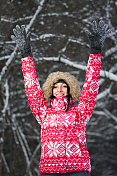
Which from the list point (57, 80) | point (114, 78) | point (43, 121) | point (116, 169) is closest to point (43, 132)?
point (43, 121)

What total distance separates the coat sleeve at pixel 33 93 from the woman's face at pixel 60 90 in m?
0.18

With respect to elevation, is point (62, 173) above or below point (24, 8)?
below

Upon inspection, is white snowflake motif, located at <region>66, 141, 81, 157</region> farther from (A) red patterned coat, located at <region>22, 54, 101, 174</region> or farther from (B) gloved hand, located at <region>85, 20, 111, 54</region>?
(B) gloved hand, located at <region>85, 20, 111, 54</region>

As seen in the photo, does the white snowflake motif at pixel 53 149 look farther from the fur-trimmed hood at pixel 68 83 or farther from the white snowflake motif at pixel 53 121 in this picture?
the fur-trimmed hood at pixel 68 83

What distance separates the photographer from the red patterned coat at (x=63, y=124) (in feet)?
10.2

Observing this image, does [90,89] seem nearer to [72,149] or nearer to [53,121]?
[53,121]

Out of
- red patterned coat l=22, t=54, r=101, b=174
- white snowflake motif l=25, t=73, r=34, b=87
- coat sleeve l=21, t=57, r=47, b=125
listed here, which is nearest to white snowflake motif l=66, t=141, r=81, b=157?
red patterned coat l=22, t=54, r=101, b=174

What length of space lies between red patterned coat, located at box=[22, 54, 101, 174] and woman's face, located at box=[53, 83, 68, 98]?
9cm

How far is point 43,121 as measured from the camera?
3.28m

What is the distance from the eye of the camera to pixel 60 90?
346 centimetres

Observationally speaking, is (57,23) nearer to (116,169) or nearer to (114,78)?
(114,78)

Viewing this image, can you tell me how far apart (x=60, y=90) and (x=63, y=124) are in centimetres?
42

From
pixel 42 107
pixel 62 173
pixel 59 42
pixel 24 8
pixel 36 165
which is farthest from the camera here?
pixel 36 165

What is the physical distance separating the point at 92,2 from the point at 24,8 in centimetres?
129
